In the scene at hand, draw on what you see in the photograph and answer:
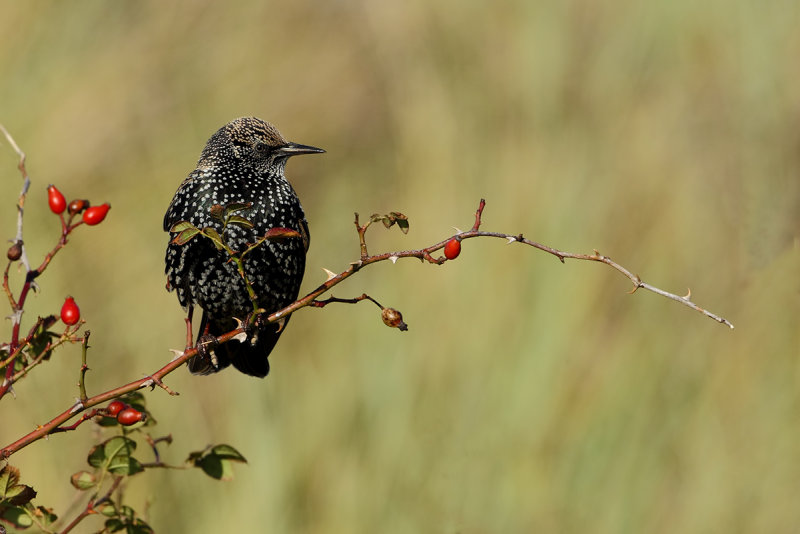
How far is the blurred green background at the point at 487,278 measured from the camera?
366 cm

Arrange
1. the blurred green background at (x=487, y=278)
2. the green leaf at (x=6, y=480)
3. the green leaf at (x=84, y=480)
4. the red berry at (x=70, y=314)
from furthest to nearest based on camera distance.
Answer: the blurred green background at (x=487, y=278) → the green leaf at (x=84, y=480) → the red berry at (x=70, y=314) → the green leaf at (x=6, y=480)

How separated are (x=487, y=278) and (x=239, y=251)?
129 centimetres

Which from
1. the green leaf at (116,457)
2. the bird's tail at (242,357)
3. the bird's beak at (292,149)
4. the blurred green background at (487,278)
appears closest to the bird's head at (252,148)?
the bird's beak at (292,149)

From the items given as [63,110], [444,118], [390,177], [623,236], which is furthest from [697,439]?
Answer: [63,110]

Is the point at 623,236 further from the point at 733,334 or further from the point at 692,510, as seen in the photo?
the point at 692,510

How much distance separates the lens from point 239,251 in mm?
3018

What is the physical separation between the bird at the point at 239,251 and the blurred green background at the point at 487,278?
2.02 feet

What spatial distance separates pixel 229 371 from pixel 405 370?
0.70 m

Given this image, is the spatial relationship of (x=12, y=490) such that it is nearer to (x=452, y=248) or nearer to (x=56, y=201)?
(x=56, y=201)

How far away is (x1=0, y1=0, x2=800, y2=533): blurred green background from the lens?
3.66 meters

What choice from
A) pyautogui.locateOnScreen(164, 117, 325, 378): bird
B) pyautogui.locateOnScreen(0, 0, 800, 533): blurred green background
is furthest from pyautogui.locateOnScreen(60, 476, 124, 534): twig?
pyautogui.locateOnScreen(0, 0, 800, 533): blurred green background

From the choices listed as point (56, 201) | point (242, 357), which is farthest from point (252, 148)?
point (56, 201)

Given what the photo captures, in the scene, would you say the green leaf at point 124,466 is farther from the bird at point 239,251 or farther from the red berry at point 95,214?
the bird at point 239,251

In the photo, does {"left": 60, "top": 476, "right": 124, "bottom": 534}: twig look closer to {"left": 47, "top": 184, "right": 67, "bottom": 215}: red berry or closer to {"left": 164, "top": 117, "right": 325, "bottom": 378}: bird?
{"left": 47, "top": 184, "right": 67, "bottom": 215}: red berry
